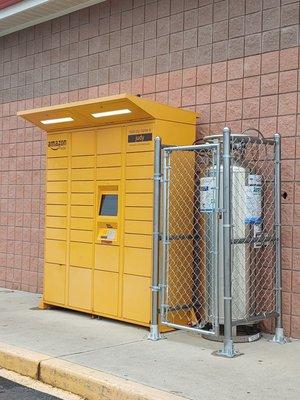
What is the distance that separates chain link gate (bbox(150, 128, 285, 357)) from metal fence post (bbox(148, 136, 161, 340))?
0.04 feet

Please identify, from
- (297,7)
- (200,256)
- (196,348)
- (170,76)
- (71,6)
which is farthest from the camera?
(71,6)

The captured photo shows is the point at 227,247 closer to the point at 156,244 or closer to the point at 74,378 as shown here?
the point at 156,244

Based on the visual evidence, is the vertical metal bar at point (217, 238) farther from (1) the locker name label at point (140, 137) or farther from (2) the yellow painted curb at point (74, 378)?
(2) the yellow painted curb at point (74, 378)

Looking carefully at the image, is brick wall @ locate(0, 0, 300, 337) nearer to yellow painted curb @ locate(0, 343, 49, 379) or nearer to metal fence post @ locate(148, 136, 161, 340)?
metal fence post @ locate(148, 136, 161, 340)

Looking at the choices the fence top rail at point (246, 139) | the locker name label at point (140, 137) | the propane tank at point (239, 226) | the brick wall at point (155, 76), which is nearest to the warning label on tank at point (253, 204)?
the propane tank at point (239, 226)

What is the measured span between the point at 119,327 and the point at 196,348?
4.22ft

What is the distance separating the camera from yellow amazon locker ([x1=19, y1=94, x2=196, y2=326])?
6938mm

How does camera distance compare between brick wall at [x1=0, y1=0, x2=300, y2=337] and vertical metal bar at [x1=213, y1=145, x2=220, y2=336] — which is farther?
brick wall at [x1=0, y1=0, x2=300, y2=337]

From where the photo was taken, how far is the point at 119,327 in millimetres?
7160

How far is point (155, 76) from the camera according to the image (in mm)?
8148

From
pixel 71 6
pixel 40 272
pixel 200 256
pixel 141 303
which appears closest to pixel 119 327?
pixel 141 303

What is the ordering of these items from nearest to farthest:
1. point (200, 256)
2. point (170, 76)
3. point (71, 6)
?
point (200, 256)
point (170, 76)
point (71, 6)

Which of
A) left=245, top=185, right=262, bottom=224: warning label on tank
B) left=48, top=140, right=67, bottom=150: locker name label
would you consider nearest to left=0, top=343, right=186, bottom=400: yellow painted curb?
left=245, top=185, right=262, bottom=224: warning label on tank

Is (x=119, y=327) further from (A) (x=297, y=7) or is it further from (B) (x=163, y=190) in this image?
(A) (x=297, y=7)
